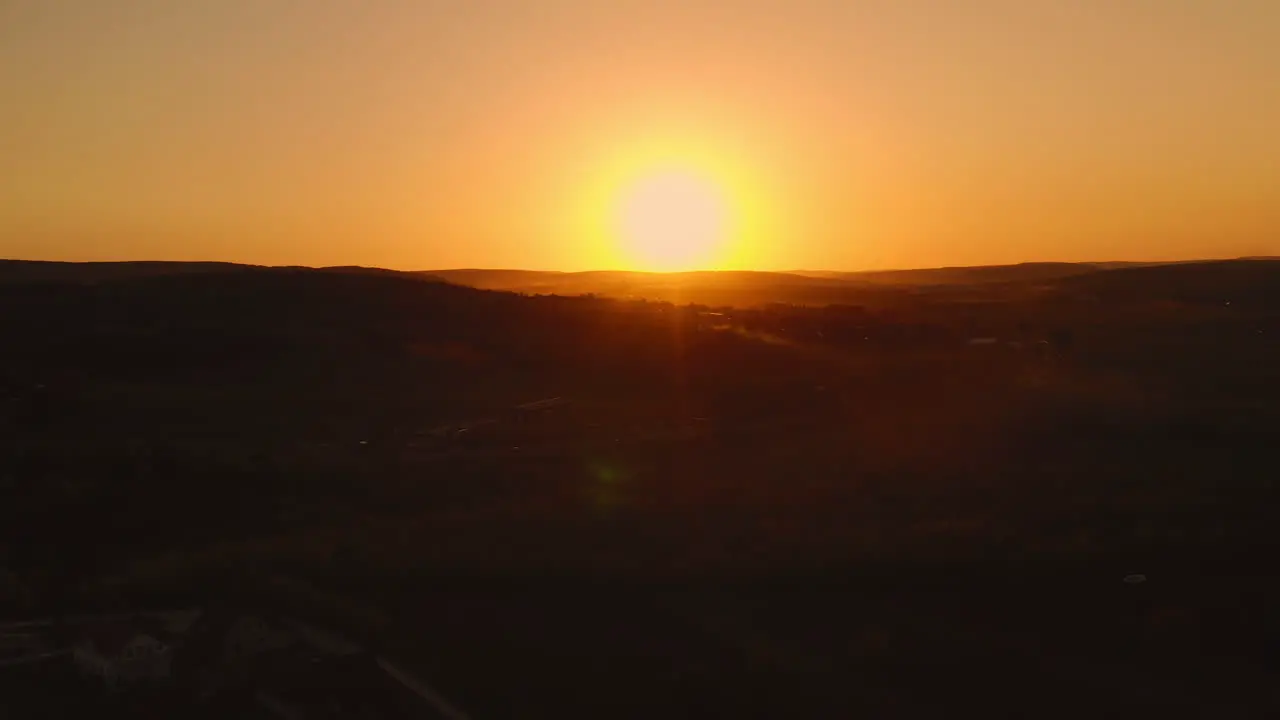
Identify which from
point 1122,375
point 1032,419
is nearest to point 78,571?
point 1032,419

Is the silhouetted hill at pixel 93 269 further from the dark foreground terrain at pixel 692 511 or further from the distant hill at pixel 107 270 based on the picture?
the dark foreground terrain at pixel 692 511

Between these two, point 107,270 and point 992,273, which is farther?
point 992,273

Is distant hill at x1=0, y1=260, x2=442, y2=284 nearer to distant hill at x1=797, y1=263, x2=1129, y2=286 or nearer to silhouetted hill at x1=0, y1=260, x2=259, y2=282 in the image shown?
silhouetted hill at x1=0, y1=260, x2=259, y2=282

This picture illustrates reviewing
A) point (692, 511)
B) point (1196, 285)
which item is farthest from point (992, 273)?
point (692, 511)

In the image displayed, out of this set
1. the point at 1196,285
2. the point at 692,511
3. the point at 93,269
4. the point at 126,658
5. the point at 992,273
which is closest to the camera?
the point at 126,658

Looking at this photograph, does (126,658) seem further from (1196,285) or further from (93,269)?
(93,269)

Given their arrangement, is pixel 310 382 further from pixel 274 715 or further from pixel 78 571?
pixel 274 715

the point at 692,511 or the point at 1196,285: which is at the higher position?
the point at 1196,285
